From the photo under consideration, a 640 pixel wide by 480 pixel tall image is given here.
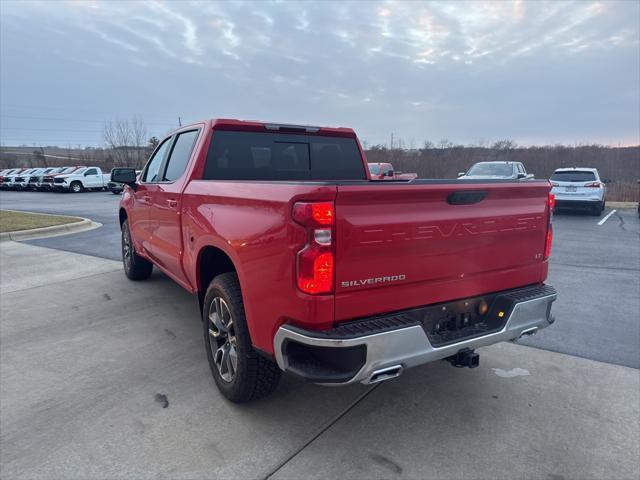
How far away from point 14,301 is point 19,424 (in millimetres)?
3170

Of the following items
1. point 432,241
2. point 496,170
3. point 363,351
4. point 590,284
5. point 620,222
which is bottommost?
point 620,222

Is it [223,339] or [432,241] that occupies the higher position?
[432,241]

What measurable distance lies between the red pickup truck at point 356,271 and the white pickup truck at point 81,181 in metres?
30.7

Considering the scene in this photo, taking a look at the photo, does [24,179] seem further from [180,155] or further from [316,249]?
[316,249]

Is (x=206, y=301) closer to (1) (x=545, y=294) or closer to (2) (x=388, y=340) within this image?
(2) (x=388, y=340)

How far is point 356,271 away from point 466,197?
879 millimetres

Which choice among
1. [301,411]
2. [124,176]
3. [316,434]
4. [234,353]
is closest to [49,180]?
[124,176]

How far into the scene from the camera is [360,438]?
9.11 feet

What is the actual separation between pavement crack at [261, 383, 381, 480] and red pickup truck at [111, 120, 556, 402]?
0.44 meters

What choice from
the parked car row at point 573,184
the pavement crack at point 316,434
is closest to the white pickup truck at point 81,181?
the parked car row at point 573,184

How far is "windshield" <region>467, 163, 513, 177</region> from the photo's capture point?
15.4 metres

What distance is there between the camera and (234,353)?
121 inches

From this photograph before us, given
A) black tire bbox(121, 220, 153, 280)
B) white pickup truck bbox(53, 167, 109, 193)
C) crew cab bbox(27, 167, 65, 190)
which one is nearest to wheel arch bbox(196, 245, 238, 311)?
black tire bbox(121, 220, 153, 280)

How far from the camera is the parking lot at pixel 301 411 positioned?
100.0 inches
